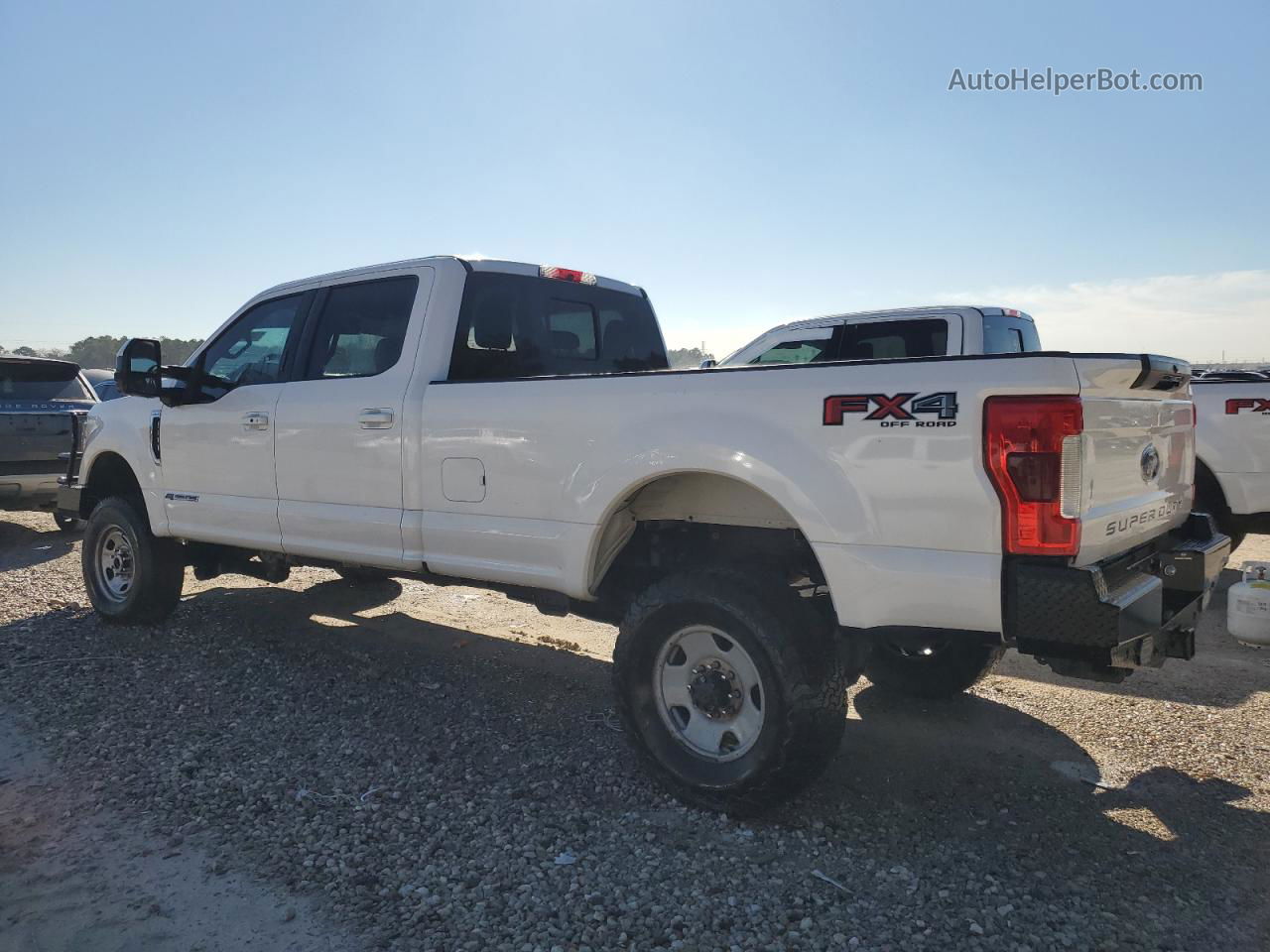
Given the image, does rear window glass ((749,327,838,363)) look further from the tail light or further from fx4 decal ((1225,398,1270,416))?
the tail light

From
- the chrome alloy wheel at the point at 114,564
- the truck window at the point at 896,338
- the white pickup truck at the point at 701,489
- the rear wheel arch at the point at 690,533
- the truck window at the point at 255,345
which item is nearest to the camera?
the white pickup truck at the point at 701,489

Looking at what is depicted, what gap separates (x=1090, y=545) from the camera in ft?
8.99

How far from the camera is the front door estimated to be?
16.3 ft

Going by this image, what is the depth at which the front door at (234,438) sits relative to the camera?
4.96m

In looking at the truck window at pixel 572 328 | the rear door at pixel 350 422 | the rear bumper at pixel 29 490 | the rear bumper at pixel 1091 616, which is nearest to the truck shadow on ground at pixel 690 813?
the rear bumper at pixel 1091 616

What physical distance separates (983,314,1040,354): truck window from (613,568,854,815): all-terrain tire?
4.01m

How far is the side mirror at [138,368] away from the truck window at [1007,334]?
5417 millimetres

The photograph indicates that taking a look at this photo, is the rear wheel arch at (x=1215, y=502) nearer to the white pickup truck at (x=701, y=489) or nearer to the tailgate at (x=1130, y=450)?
the white pickup truck at (x=701, y=489)

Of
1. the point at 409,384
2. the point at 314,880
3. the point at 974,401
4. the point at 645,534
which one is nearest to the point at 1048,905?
the point at 974,401

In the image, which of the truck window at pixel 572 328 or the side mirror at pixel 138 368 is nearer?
the truck window at pixel 572 328

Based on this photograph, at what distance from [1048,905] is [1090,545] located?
3.64 ft

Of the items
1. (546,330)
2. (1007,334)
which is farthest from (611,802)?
(1007,334)

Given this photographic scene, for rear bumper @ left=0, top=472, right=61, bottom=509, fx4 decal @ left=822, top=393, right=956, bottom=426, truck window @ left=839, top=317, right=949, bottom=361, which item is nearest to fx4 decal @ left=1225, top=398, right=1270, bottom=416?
truck window @ left=839, top=317, right=949, bottom=361

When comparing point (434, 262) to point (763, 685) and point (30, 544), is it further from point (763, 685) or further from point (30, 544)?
point (30, 544)
